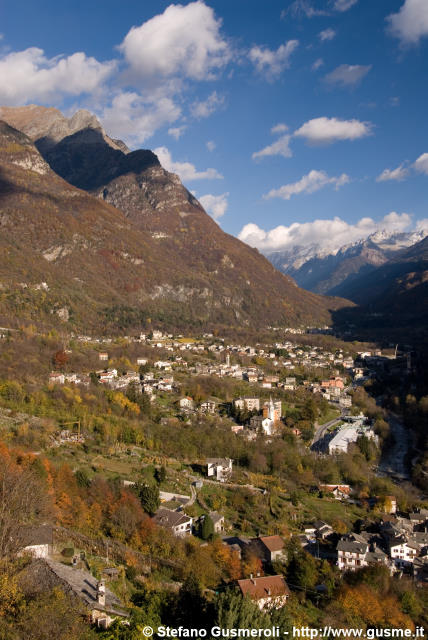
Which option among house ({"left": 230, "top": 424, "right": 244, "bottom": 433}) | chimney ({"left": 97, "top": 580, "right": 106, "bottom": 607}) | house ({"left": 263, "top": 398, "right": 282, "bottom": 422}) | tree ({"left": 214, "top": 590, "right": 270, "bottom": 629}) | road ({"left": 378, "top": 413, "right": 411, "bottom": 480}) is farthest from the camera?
house ({"left": 263, "top": 398, "right": 282, "bottom": 422})

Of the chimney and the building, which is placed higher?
the chimney

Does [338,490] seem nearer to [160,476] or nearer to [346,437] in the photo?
[346,437]

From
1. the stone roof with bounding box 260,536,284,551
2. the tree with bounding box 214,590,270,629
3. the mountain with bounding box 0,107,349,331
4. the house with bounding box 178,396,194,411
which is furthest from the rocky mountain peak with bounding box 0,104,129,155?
the tree with bounding box 214,590,270,629

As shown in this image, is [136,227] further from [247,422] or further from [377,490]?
[377,490]

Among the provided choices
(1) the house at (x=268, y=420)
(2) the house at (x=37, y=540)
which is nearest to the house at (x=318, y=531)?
(2) the house at (x=37, y=540)

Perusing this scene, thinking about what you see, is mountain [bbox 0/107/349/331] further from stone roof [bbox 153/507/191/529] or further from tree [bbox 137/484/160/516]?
stone roof [bbox 153/507/191/529]

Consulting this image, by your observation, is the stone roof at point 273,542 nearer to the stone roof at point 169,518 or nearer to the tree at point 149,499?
the stone roof at point 169,518

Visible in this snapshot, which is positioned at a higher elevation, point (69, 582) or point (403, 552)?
point (69, 582)

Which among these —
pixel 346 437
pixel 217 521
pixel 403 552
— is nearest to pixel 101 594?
pixel 217 521
